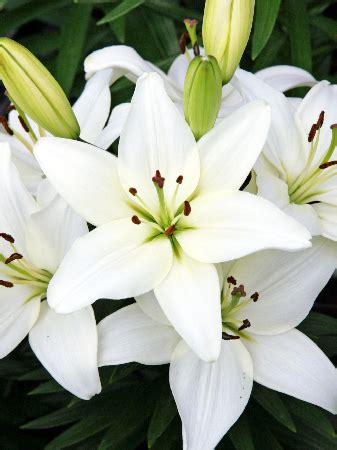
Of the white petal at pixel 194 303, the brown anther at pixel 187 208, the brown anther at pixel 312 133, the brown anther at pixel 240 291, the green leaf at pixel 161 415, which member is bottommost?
the green leaf at pixel 161 415

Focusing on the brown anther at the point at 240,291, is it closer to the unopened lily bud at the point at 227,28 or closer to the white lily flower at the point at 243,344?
the white lily flower at the point at 243,344

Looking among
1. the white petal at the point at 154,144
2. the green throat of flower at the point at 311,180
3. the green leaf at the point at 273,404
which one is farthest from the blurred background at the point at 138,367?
the white petal at the point at 154,144

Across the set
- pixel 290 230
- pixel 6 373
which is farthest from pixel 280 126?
pixel 6 373

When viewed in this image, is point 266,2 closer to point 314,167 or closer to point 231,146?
point 314,167

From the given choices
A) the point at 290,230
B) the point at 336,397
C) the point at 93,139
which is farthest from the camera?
the point at 93,139

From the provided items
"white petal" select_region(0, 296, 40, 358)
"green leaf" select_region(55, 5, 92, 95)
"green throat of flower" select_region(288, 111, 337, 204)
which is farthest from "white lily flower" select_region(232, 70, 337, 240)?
"green leaf" select_region(55, 5, 92, 95)

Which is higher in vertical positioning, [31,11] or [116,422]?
[31,11]

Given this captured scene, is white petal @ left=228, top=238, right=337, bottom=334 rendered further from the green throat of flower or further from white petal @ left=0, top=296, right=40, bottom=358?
white petal @ left=0, top=296, right=40, bottom=358
